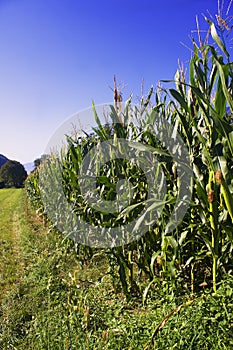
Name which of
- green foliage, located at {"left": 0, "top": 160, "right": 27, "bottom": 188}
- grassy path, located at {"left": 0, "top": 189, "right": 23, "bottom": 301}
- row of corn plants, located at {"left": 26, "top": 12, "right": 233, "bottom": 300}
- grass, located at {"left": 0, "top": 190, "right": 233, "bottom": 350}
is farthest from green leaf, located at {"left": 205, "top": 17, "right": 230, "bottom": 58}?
green foliage, located at {"left": 0, "top": 160, "right": 27, "bottom": 188}

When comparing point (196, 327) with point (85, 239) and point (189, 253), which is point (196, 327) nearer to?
point (189, 253)

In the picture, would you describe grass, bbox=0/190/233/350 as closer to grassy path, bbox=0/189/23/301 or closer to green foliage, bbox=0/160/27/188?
grassy path, bbox=0/189/23/301

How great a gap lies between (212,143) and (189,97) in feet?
1.29

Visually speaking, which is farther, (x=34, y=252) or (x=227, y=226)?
(x=34, y=252)

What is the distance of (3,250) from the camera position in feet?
16.9

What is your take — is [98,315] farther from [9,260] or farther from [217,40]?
[9,260]

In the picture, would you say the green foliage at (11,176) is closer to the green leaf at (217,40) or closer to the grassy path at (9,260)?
the grassy path at (9,260)

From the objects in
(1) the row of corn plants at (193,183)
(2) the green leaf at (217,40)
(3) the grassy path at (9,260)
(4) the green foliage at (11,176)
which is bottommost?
(3) the grassy path at (9,260)

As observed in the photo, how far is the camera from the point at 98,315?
7.58ft

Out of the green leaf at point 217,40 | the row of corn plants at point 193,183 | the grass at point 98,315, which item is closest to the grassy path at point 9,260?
the grass at point 98,315

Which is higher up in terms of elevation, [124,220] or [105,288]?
[124,220]

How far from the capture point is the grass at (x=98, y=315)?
5.49ft

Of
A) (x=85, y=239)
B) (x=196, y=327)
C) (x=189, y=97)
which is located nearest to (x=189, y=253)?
(x=196, y=327)

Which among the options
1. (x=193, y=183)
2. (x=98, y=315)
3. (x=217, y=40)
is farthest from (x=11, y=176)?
(x=217, y=40)
